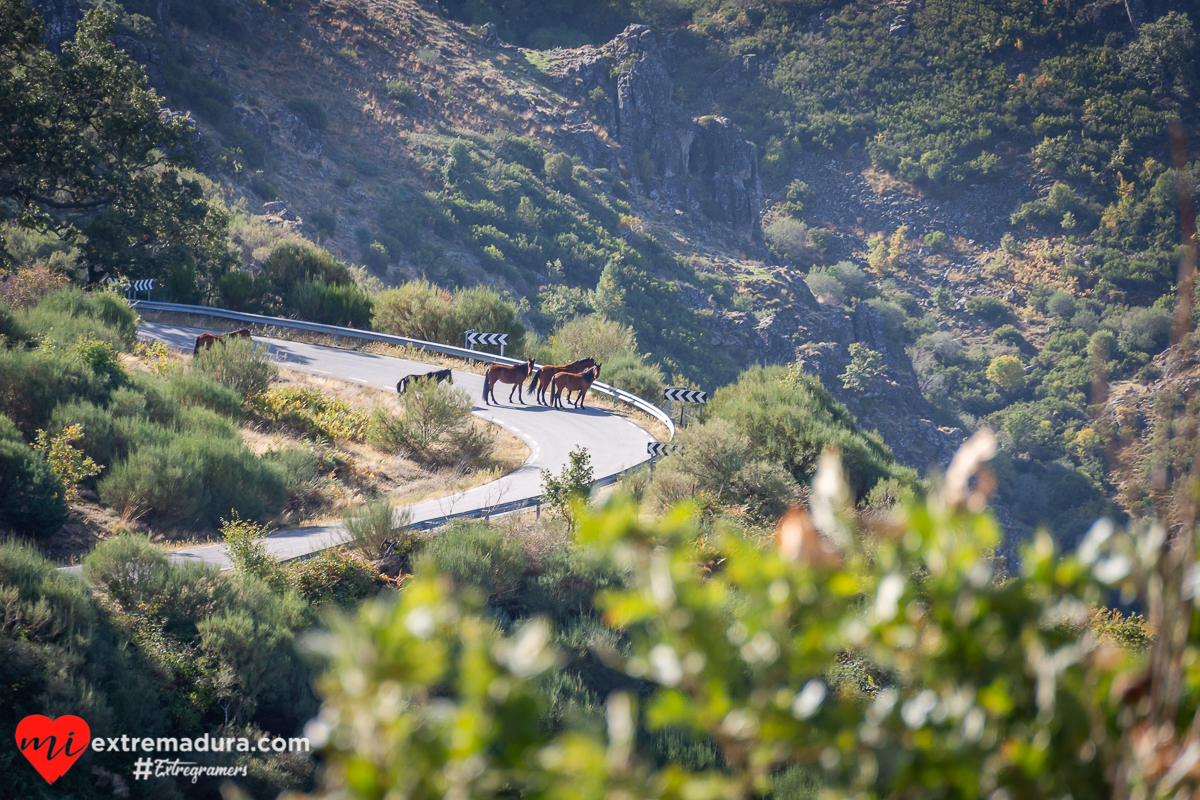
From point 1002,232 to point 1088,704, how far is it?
96.2 m

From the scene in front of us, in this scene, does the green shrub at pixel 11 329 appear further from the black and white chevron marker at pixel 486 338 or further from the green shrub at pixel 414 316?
the green shrub at pixel 414 316

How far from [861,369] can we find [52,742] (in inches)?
2614

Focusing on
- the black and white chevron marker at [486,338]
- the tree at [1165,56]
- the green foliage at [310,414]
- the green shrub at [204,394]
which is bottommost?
the green foliage at [310,414]

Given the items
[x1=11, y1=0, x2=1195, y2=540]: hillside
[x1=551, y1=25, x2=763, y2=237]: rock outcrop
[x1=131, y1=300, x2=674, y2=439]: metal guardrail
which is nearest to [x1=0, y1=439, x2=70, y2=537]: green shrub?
[x1=131, y1=300, x2=674, y2=439]: metal guardrail

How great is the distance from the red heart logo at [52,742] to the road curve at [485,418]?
2.87m

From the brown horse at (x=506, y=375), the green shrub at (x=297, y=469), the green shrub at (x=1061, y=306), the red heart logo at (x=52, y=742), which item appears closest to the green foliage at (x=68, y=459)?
the green shrub at (x=297, y=469)

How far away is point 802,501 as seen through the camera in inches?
484

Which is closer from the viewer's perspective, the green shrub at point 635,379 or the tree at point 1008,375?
the green shrub at point 635,379

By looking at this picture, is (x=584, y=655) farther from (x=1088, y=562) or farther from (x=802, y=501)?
(x=1088, y=562)

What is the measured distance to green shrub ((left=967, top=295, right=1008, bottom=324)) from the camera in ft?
253

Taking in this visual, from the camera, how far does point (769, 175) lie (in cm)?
9119

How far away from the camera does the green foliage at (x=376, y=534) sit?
8703 millimetres

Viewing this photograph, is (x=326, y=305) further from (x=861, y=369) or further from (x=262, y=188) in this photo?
(x=861, y=369)

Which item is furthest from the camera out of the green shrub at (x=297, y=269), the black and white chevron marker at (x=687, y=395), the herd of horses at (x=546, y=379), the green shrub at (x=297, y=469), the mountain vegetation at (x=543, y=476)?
the green shrub at (x=297, y=269)
